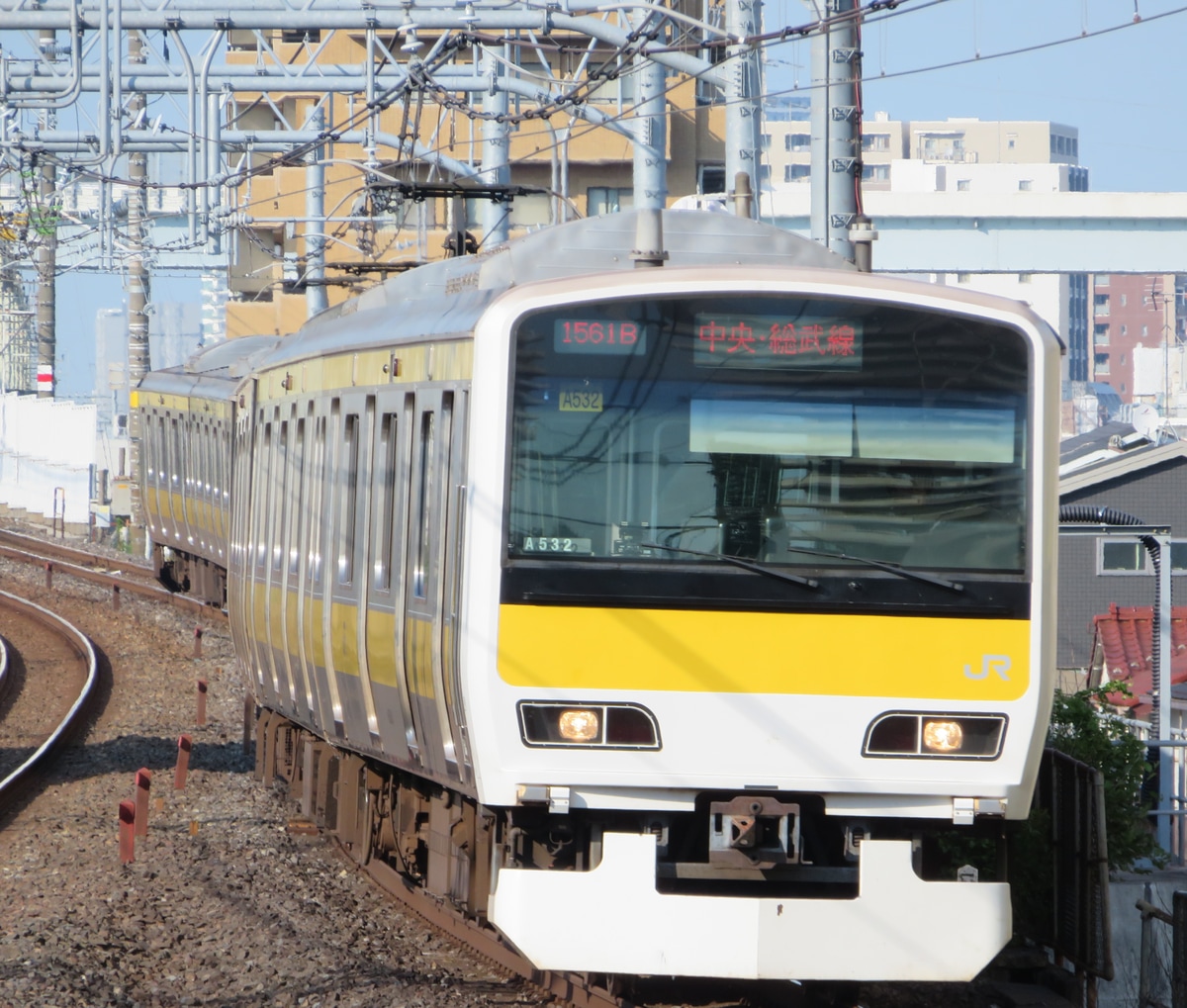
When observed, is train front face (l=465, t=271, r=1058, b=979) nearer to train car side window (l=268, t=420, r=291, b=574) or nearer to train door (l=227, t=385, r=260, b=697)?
train car side window (l=268, t=420, r=291, b=574)

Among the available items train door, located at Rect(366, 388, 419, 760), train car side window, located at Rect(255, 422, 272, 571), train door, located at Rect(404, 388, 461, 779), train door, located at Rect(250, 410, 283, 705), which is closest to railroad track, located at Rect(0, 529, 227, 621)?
train door, located at Rect(250, 410, 283, 705)

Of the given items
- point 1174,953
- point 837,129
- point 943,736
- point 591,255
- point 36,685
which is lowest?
point 36,685

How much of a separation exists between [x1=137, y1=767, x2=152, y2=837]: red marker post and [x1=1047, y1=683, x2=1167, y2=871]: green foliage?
5.35m

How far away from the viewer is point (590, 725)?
6.48m

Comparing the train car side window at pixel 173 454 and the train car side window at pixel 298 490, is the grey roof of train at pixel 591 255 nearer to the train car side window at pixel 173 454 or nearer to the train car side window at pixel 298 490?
the train car side window at pixel 298 490

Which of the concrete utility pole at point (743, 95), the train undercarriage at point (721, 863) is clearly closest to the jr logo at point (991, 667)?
the train undercarriage at point (721, 863)

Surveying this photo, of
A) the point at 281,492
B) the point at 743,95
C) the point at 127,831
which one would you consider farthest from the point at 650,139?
the point at 127,831

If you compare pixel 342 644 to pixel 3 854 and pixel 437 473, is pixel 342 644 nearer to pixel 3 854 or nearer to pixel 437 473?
pixel 437 473

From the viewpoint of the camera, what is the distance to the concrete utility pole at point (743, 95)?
11500 millimetres

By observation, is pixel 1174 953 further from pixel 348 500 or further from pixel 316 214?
pixel 316 214

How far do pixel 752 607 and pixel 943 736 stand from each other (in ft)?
2.70

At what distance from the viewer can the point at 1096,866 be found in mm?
7492

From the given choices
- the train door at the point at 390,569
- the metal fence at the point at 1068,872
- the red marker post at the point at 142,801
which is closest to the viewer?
the metal fence at the point at 1068,872

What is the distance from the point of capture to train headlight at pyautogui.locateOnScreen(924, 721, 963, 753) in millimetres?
6570
